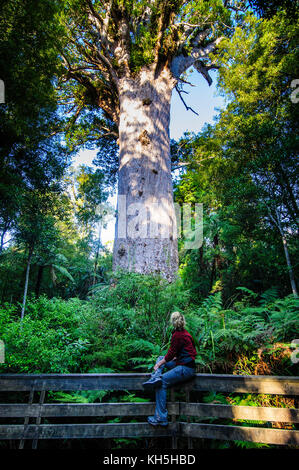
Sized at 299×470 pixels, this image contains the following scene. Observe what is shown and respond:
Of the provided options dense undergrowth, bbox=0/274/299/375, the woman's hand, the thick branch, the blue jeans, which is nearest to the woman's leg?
the blue jeans

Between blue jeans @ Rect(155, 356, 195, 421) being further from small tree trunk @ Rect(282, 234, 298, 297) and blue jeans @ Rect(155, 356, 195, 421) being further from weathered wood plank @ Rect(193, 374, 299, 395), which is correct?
small tree trunk @ Rect(282, 234, 298, 297)

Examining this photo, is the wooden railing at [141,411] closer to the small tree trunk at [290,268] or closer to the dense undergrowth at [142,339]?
the dense undergrowth at [142,339]

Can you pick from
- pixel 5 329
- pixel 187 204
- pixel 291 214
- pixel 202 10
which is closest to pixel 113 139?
pixel 187 204

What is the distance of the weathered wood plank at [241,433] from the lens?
2.35m

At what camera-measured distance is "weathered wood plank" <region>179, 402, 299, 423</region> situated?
2404 millimetres

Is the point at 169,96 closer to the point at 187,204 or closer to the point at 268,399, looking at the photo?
the point at 187,204

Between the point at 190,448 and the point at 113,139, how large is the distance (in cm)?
1378

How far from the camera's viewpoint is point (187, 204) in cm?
1207

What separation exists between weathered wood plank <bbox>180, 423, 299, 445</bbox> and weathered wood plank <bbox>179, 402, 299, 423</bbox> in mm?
95

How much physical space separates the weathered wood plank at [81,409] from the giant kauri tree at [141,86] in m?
3.05

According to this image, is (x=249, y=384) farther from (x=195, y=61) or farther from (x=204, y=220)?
(x=195, y=61)

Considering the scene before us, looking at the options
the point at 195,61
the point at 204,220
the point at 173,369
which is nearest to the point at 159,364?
the point at 173,369

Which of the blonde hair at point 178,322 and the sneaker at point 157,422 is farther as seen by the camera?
the blonde hair at point 178,322

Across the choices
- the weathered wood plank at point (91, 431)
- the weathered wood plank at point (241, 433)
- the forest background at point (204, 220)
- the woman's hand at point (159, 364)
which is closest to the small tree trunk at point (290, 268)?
the forest background at point (204, 220)
